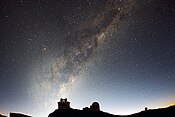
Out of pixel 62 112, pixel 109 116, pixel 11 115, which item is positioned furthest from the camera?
pixel 11 115

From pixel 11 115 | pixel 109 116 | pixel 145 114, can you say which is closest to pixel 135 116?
pixel 145 114

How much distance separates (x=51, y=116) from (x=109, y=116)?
4.43 meters

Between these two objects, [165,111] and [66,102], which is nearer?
[165,111]

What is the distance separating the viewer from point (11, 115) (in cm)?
2744

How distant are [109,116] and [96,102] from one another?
33716 mm

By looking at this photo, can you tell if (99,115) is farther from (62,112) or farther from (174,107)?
(174,107)

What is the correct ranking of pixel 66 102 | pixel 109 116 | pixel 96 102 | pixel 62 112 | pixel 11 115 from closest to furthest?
pixel 62 112, pixel 109 116, pixel 11 115, pixel 96 102, pixel 66 102

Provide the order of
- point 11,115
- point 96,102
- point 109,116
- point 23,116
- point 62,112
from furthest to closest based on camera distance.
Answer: point 96,102 < point 23,116 < point 11,115 < point 109,116 < point 62,112

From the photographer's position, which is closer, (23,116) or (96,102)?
(23,116)

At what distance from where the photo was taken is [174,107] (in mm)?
14039

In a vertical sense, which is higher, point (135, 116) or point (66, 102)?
point (66, 102)

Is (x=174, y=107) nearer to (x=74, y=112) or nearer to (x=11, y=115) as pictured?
(x=74, y=112)

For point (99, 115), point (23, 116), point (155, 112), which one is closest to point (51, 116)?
point (99, 115)

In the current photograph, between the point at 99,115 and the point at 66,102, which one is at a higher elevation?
the point at 66,102
